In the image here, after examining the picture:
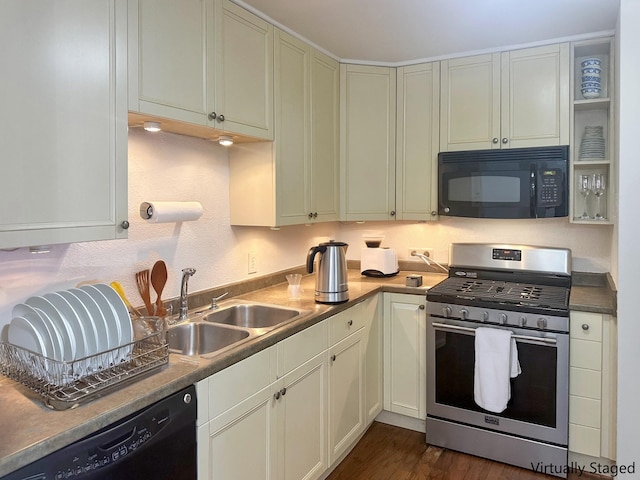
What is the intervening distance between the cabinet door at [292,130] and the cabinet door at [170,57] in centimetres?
55

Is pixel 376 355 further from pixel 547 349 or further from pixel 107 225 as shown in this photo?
pixel 107 225

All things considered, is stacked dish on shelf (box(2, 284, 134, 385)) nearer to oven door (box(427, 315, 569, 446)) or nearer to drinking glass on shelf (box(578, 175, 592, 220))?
oven door (box(427, 315, 569, 446))

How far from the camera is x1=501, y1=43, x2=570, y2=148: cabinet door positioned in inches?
102

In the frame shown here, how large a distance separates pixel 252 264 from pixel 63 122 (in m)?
1.46

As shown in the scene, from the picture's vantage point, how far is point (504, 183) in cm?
272

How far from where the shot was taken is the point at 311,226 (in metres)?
3.23

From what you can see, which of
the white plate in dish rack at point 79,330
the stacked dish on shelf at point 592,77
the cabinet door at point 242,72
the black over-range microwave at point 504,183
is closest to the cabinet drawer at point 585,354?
the black over-range microwave at point 504,183

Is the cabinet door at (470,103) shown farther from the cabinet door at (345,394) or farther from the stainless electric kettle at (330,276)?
the cabinet door at (345,394)

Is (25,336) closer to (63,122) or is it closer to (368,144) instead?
(63,122)

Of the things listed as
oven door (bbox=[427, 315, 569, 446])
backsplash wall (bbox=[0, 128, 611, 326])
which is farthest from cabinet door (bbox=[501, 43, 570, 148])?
oven door (bbox=[427, 315, 569, 446])

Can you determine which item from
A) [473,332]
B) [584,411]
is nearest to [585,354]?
[584,411]

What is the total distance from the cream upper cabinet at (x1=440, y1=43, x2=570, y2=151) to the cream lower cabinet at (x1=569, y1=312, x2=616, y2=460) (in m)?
1.05

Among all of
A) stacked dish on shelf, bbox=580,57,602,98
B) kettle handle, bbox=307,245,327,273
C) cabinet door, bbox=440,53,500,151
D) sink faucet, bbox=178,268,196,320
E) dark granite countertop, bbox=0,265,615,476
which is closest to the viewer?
dark granite countertop, bbox=0,265,615,476

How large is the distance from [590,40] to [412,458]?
2543 millimetres
